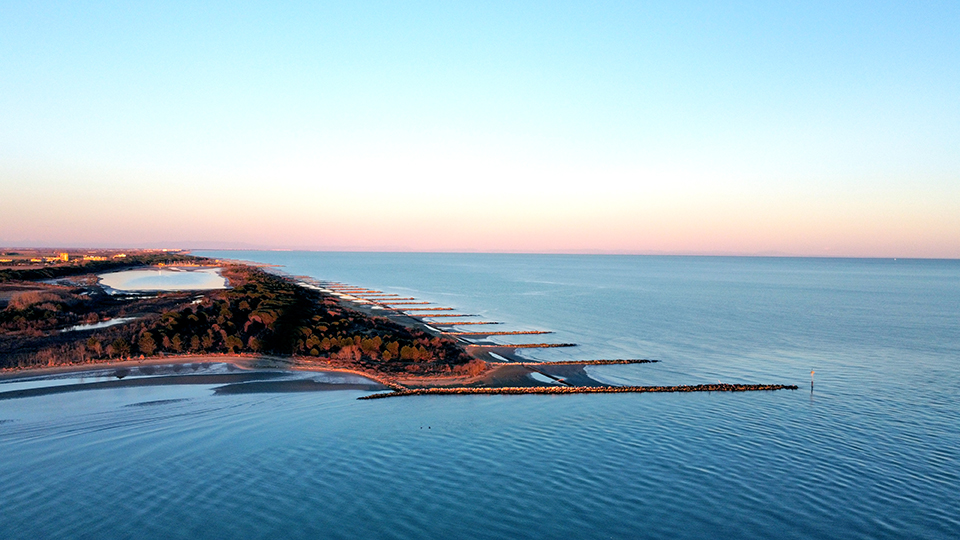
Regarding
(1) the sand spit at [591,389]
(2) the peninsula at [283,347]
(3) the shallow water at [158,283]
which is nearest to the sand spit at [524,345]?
(2) the peninsula at [283,347]

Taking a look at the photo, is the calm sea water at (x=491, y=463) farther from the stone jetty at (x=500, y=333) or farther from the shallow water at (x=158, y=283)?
the shallow water at (x=158, y=283)

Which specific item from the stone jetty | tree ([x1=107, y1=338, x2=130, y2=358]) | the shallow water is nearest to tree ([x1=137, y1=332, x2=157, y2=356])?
tree ([x1=107, y1=338, x2=130, y2=358])

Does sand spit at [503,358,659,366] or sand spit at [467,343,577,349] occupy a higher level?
sand spit at [503,358,659,366]

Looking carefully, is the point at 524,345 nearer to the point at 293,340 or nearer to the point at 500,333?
the point at 500,333

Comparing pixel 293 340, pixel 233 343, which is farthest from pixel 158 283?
pixel 293 340

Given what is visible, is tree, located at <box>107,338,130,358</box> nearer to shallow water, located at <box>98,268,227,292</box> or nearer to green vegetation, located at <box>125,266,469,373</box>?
green vegetation, located at <box>125,266,469,373</box>

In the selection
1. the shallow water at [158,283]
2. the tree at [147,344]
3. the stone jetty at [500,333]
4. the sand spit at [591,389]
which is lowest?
the stone jetty at [500,333]

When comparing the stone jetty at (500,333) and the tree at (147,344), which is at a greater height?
the tree at (147,344)

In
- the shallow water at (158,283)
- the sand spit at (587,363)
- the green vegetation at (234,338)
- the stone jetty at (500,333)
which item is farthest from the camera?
the shallow water at (158,283)
